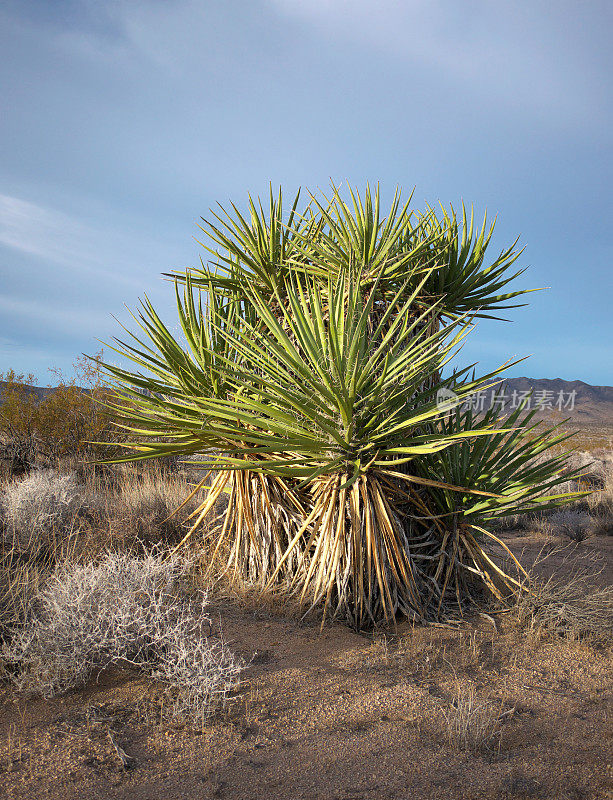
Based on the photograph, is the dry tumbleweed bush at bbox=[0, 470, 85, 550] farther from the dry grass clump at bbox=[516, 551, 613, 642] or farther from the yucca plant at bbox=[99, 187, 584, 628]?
the dry grass clump at bbox=[516, 551, 613, 642]

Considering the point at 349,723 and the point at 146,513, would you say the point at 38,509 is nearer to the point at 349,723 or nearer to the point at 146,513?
the point at 146,513

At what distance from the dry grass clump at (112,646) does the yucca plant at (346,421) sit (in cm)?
96

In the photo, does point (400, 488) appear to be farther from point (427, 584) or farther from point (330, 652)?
point (330, 652)

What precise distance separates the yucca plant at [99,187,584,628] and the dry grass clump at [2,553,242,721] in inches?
37.9

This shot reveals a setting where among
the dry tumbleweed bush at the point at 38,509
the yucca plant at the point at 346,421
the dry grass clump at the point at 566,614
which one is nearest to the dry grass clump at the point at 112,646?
the yucca plant at the point at 346,421

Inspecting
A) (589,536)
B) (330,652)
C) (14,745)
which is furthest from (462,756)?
(589,536)

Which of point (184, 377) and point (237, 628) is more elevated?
point (184, 377)

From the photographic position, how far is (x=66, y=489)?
621 centimetres

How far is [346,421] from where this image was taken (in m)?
3.29

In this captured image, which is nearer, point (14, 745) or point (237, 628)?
point (14, 745)

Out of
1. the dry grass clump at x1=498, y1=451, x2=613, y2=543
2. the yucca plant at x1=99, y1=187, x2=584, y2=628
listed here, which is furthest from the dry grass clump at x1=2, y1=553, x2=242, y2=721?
the dry grass clump at x1=498, y1=451, x2=613, y2=543

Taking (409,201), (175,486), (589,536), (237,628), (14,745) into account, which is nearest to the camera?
(14,745)

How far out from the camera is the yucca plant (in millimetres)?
3387

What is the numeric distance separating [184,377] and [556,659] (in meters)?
3.28
